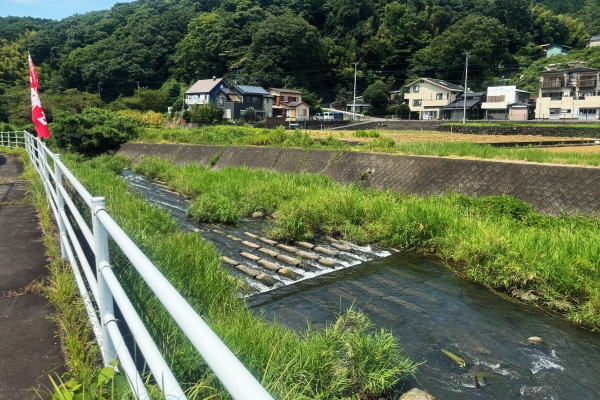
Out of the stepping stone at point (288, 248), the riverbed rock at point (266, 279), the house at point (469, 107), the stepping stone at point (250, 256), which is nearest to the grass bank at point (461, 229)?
the stepping stone at point (288, 248)

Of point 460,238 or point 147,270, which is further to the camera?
point 460,238

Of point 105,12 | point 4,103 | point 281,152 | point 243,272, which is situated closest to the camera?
point 243,272

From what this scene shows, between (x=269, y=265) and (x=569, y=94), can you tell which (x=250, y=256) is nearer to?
(x=269, y=265)

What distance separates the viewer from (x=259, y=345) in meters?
3.31

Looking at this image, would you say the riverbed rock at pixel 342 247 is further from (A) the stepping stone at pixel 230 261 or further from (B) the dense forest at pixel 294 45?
(B) the dense forest at pixel 294 45

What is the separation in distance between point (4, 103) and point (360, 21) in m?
66.5

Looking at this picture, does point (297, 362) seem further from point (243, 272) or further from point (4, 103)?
point (4, 103)

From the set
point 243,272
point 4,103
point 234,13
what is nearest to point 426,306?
point 243,272

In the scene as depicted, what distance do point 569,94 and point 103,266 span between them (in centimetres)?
6491

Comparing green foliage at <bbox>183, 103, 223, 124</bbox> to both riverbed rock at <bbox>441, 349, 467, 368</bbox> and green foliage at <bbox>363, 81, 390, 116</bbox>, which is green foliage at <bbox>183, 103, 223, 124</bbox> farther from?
riverbed rock at <bbox>441, 349, 467, 368</bbox>

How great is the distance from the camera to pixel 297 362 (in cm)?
338

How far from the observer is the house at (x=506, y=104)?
2179 inches

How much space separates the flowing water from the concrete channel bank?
340 centimetres

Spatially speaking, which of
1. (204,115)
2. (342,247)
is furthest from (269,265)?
(204,115)
